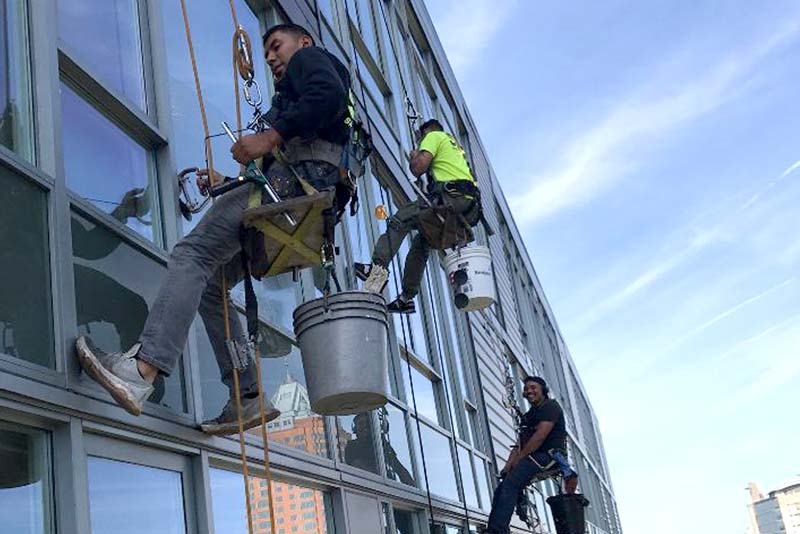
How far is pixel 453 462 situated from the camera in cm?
920

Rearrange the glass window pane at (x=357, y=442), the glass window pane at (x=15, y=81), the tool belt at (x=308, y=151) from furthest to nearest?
the glass window pane at (x=357, y=442), the tool belt at (x=308, y=151), the glass window pane at (x=15, y=81)

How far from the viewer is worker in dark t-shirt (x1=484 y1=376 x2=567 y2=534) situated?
7500 mm

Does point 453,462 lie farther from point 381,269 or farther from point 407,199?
point 381,269

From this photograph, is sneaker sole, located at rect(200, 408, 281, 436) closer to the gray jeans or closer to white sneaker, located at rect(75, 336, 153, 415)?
the gray jeans

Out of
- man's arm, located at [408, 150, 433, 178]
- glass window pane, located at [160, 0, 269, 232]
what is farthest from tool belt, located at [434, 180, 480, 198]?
glass window pane, located at [160, 0, 269, 232]

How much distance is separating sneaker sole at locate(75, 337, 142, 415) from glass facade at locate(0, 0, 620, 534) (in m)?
0.09

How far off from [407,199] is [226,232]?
20.9ft

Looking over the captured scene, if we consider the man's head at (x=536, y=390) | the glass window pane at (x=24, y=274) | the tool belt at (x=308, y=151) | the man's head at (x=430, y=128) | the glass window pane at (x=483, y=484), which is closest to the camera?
the glass window pane at (x=24, y=274)

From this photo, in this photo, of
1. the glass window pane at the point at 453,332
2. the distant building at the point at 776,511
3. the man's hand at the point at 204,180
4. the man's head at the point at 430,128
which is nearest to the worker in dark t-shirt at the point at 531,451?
the glass window pane at the point at 453,332

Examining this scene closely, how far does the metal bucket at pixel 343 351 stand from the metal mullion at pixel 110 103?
1.20 m

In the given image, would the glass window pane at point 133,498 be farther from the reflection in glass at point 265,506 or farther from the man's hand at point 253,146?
the man's hand at point 253,146

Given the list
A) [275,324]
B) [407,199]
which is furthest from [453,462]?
[275,324]

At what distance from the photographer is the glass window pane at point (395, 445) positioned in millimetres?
7019

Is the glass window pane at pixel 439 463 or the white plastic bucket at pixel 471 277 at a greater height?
the white plastic bucket at pixel 471 277
